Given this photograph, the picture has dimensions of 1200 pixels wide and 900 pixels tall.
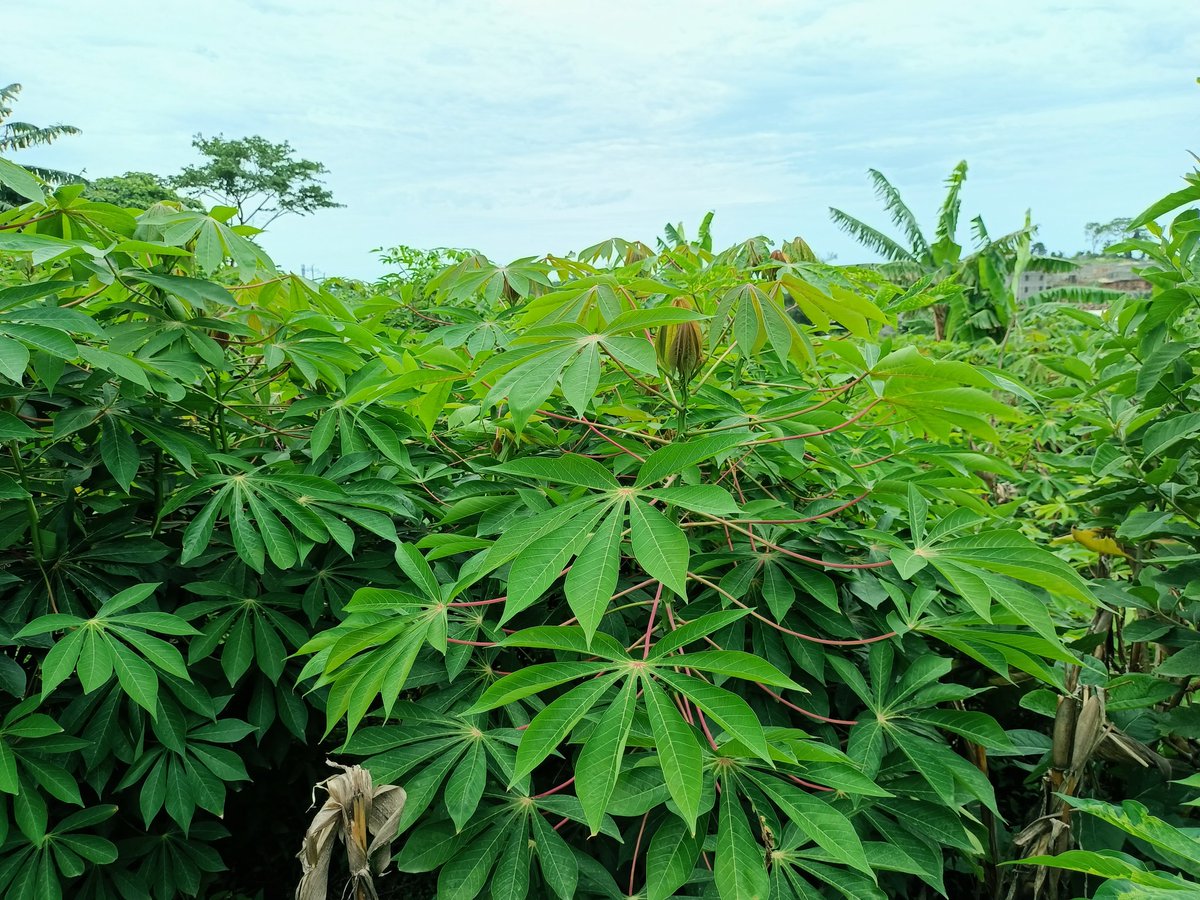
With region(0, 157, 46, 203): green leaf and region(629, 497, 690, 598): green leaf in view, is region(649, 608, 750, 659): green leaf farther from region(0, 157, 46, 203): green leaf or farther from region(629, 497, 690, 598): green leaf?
region(0, 157, 46, 203): green leaf

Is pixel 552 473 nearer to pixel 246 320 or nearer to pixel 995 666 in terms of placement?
pixel 995 666

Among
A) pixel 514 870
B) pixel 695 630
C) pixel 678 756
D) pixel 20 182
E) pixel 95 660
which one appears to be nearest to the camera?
pixel 678 756

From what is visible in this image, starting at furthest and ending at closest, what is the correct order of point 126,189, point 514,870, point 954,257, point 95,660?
point 126,189 < point 954,257 < point 95,660 < point 514,870

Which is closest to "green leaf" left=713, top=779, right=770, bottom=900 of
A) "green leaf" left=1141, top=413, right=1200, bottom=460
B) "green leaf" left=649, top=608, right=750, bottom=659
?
"green leaf" left=649, top=608, right=750, bottom=659

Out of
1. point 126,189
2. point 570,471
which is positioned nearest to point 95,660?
point 570,471

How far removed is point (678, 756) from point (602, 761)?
0.30 ft

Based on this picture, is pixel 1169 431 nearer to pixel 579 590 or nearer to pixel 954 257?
pixel 579 590

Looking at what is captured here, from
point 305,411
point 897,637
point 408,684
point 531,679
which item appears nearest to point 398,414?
point 305,411

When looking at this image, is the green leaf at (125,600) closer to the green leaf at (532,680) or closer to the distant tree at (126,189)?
the green leaf at (532,680)

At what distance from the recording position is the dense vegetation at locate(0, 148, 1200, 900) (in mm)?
1076

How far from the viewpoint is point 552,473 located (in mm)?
1102

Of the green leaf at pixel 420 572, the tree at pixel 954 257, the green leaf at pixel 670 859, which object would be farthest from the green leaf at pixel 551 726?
the tree at pixel 954 257

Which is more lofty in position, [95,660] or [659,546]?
[659,546]

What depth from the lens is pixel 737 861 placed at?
1.01m
